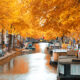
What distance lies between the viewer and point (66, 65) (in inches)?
507

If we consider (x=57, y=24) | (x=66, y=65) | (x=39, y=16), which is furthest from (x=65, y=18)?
(x=66, y=65)

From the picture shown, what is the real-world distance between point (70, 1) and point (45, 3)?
138 cm

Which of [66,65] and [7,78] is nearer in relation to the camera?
[66,65]

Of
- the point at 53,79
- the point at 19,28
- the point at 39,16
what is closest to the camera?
the point at 39,16

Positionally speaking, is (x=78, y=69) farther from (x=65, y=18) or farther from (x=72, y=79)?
(x=65, y=18)

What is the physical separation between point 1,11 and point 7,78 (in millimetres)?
6446

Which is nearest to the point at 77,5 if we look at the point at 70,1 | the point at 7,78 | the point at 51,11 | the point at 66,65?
the point at 70,1

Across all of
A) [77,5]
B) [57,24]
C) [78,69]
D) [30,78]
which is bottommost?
[30,78]

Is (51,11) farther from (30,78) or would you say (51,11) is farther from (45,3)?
(30,78)

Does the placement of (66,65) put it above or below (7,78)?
above

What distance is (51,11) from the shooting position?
525 inches

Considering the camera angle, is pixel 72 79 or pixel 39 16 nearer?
pixel 72 79

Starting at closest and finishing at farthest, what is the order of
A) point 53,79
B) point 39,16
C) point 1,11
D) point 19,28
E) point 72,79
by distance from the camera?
point 72,79 < point 39,16 < point 53,79 < point 1,11 < point 19,28

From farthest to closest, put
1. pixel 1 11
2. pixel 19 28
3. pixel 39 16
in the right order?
pixel 19 28, pixel 1 11, pixel 39 16
